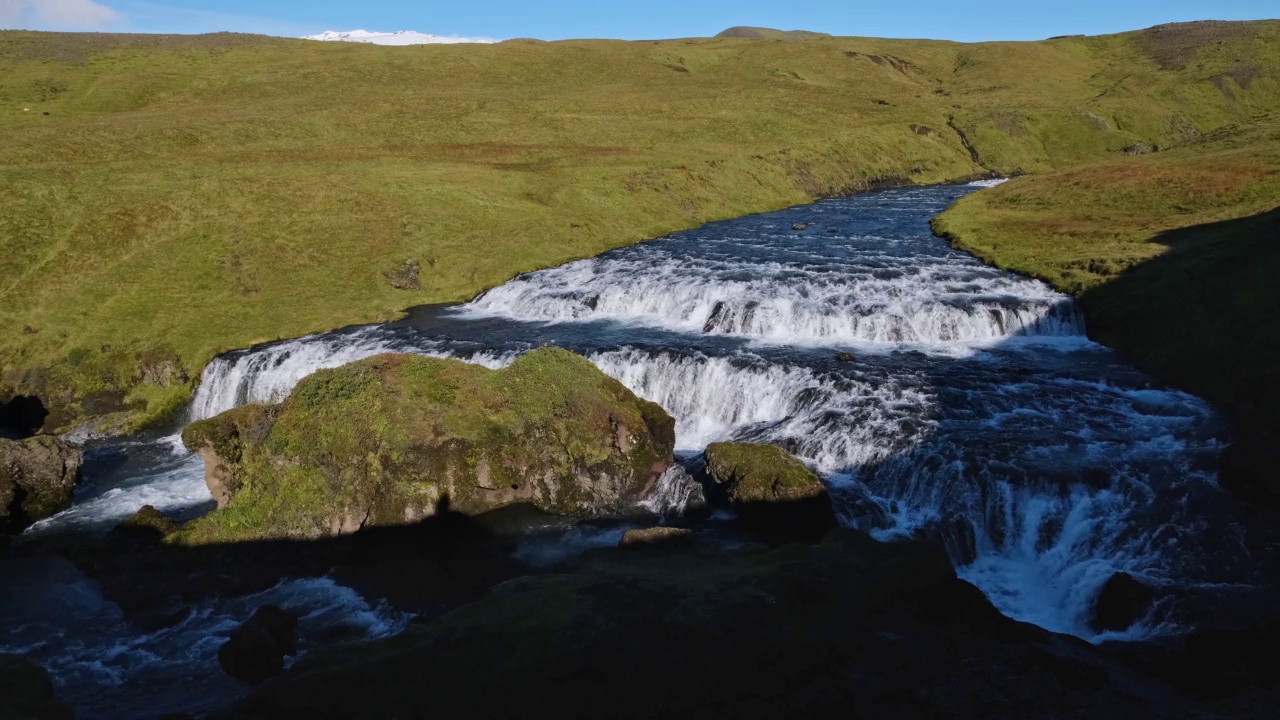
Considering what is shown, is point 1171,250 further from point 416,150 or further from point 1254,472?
point 416,150

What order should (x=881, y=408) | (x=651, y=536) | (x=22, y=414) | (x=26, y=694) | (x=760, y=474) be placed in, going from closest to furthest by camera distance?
1. (x=26, y=694)
2. (x=651, y=536)
3. (x=760, y=474)
4. (x=881, y=408)
5. (x=22, y=414)

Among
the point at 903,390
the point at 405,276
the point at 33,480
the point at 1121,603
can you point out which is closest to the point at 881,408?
the point at 903,390

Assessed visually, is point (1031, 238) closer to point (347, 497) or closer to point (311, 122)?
point (347, 497)

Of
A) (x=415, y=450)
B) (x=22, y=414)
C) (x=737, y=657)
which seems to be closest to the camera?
(x=737, y=657)

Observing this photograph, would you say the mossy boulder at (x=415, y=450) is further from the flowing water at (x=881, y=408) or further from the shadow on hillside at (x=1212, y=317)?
the shadow on hillside at (x=1212, y=317)

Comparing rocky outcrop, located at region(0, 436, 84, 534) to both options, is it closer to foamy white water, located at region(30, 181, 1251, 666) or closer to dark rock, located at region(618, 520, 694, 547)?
foamy white water, located at region(30, 181, 1251, 666)
